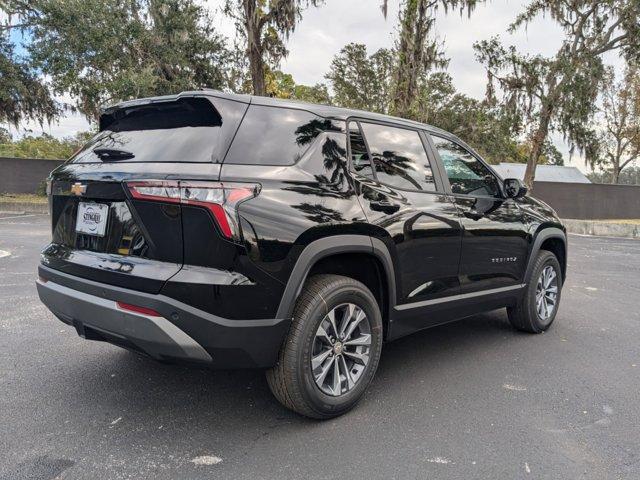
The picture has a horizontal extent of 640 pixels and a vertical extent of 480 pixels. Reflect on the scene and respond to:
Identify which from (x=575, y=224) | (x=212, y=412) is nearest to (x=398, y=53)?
(x=575, y=224)

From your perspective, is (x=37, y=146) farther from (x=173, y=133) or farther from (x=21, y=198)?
(x=173, y=133)

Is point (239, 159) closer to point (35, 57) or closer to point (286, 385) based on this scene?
point (286, 385)

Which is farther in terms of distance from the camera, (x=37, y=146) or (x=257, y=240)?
(x=37, y=146)

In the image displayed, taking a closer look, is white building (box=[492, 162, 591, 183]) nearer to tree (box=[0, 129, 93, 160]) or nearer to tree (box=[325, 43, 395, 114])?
tree (box=[325, 43, 395, 114])

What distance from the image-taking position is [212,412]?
2.97m

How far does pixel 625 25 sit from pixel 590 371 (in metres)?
19.4

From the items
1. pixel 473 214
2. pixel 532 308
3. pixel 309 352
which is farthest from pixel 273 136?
pixel 532 308

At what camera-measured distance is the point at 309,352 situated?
2691 millimetres

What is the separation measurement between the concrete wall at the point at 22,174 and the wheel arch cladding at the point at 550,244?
66.2 feet

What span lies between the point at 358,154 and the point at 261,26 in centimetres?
1487

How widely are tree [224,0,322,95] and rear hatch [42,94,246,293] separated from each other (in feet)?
43.8

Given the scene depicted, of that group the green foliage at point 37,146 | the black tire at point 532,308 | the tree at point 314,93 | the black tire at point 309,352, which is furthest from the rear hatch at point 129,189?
the green foliage at point 37,146

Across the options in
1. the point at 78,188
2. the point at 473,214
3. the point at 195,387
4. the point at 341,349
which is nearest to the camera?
the point at 78,188

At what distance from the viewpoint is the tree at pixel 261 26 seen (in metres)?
15.8
